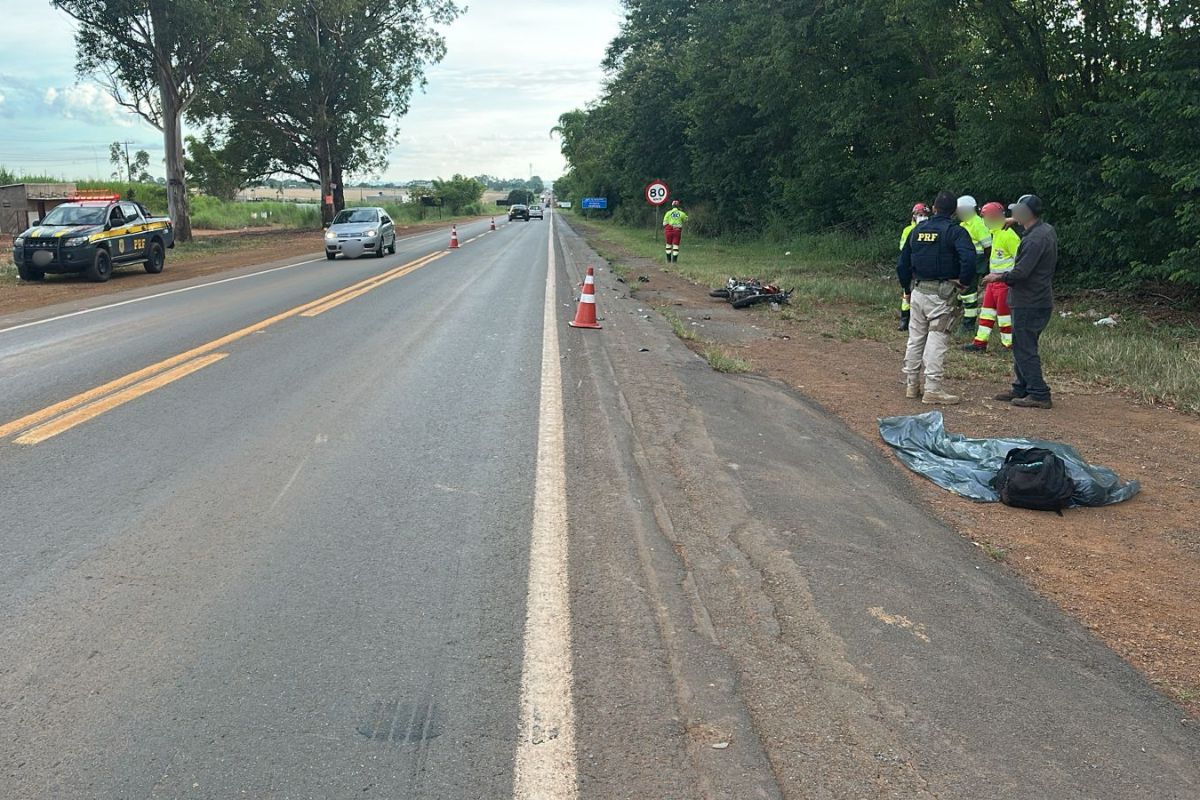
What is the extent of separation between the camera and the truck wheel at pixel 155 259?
22.2 m

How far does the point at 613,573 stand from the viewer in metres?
4.16

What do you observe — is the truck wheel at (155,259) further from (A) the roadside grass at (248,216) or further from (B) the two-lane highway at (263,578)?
(A) the roadside grass at (248,216)

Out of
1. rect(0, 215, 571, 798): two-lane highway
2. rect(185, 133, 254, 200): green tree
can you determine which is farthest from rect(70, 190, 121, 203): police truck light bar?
rect(185, 133, 254, 200): green tree

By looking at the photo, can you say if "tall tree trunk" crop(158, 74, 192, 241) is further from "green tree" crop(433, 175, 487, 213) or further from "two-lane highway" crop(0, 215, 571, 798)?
"green tree" crop(433, 175, 487, 213)

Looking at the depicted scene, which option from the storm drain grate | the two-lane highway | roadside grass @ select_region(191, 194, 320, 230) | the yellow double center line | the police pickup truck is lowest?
the storm drain grate

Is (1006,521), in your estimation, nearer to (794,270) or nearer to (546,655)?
(546,655)

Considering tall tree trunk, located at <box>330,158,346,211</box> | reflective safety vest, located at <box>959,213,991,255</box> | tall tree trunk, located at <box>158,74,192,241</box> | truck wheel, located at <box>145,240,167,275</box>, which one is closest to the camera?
reflective safety vest, located at <box>959,213,991,255</box>

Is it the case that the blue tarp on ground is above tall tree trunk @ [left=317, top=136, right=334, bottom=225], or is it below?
below

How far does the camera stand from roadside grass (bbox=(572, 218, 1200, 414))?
364 inches

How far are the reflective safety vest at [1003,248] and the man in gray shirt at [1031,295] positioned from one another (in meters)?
3.24

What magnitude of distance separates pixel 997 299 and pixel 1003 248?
76 cm

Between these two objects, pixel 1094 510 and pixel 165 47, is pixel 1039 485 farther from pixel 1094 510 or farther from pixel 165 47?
pixel 165 47

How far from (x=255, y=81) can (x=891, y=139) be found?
33.8 metres

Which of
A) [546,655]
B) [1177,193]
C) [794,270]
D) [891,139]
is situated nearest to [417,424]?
[546,655]
